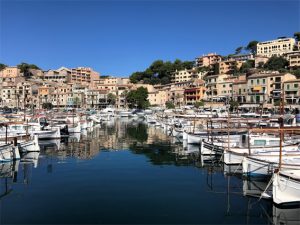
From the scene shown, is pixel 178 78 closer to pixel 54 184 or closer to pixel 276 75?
pixel 276 75

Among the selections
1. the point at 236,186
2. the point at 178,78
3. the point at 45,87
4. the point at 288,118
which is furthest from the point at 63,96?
the point at 236,186

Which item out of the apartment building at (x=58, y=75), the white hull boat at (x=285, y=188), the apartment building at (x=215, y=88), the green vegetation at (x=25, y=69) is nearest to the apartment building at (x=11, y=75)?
the green vegetation at (x=25, y=69)

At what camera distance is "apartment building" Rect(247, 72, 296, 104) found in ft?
286

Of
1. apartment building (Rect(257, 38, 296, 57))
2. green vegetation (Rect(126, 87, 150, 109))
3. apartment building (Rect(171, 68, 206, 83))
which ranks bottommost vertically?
green vegetation (Rect(126, 87, 150, 109))

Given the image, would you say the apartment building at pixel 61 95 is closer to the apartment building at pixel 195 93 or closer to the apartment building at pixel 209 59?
the apartment building at pixel 195 93

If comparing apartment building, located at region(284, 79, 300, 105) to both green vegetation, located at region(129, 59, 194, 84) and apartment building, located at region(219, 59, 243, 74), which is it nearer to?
apartment building, located at region(219, 59, 243, 74)

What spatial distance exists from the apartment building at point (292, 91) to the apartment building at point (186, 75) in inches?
2308

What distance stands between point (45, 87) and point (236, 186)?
124736 mm

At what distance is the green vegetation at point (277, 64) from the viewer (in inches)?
4737

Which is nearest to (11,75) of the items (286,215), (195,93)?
(195,93)

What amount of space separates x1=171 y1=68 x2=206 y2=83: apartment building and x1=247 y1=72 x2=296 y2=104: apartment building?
48183 mm

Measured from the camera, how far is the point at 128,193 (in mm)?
19734

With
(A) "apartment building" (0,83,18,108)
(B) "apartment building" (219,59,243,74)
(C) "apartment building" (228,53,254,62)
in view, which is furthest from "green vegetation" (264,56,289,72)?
(A) "apartment building" (0,83,18,108)

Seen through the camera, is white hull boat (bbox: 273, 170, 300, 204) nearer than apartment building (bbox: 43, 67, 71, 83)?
Yes
